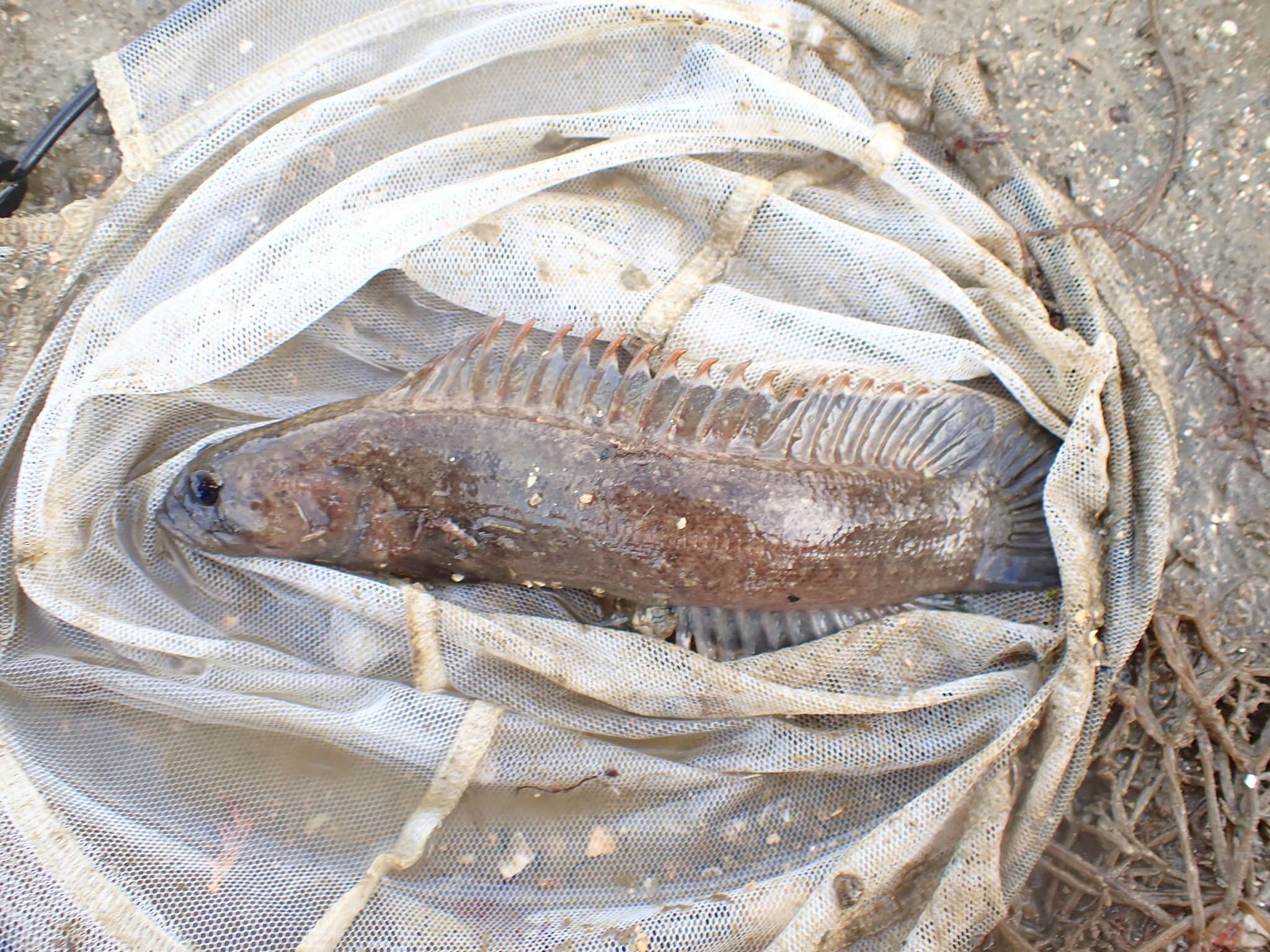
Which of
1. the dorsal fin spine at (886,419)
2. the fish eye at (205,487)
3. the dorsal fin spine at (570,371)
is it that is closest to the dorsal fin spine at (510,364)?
the dorsal fin spine at (570,371)

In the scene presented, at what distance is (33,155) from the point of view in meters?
3.61

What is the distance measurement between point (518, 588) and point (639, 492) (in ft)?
2.49

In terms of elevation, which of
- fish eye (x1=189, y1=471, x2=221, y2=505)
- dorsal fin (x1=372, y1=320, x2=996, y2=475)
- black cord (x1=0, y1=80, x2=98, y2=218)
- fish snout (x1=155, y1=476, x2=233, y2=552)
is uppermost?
black cord (x1=0, y1=80, x2=98, y2=218)

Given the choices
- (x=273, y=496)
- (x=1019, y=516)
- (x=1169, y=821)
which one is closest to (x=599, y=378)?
(x=273, y=496)

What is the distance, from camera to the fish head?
3316 millimetres

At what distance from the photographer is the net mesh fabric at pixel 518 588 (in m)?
3.22

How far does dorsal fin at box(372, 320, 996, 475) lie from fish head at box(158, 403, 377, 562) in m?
0.34

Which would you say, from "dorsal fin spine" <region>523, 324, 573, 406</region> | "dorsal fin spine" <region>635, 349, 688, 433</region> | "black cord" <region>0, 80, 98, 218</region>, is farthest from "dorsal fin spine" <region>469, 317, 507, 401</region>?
"black cord" <region>0, 80, 98, 218</region>

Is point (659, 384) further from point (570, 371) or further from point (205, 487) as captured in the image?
point (205, 487)

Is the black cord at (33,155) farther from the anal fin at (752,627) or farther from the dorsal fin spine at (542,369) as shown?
the anal fin at (752,627)

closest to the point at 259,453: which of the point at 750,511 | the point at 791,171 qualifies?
the point at 750,511

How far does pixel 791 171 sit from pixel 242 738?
10.6 ft

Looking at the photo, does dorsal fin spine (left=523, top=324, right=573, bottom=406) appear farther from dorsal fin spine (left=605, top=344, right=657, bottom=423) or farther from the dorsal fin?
dorsal fin spine (left=605, top=344, right=657, bottom=423)

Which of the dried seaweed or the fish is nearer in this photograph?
the fish
